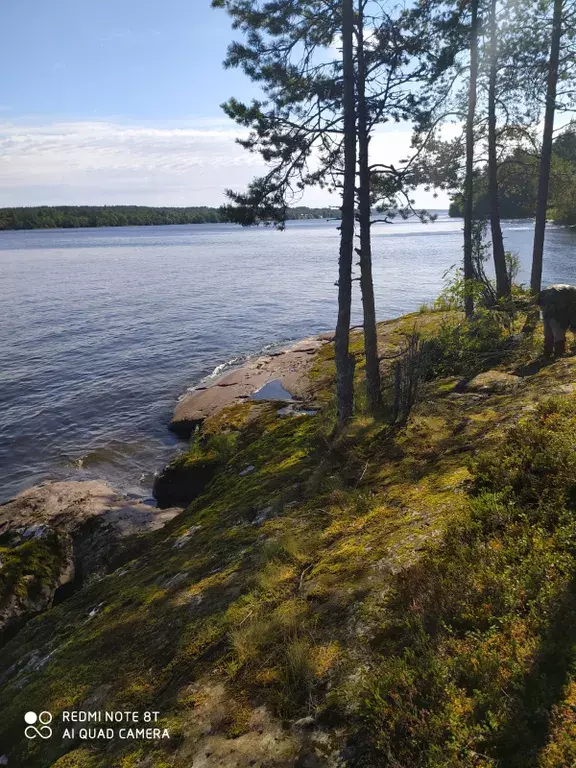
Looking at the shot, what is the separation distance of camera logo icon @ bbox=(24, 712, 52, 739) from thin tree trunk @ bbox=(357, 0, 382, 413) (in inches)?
297

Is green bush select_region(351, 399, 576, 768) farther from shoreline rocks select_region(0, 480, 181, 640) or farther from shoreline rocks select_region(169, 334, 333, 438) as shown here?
shoreline rocks select_region(169, 334, 333, 438)

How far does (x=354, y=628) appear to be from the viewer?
3.83 m

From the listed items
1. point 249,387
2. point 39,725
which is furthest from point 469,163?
point 39,725

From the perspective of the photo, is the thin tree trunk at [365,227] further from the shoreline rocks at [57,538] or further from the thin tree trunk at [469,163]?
the thin tree trunk at [469,163]

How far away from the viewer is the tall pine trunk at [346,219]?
866cm

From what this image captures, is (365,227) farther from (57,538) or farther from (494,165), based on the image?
(494,165)

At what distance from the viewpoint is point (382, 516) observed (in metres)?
5.52

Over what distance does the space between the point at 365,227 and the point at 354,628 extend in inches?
321

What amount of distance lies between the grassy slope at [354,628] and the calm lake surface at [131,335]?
272 inches

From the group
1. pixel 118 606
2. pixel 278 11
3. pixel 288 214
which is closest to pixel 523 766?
pixel 118 606

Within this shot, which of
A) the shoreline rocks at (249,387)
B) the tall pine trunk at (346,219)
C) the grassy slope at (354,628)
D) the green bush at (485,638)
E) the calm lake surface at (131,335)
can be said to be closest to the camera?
the green bush at (485,638)

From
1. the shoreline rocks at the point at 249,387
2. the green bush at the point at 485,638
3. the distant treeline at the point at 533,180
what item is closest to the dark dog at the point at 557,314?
the green bush at the point at 485,638

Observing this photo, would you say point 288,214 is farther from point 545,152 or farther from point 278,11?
point 545,152

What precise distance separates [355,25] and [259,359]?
13.5 m
